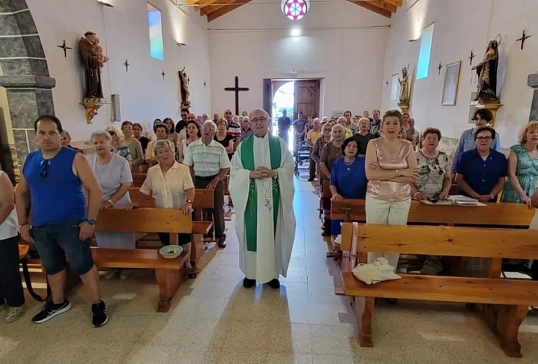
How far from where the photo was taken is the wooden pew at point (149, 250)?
8.14 ft

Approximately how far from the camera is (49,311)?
238 cm

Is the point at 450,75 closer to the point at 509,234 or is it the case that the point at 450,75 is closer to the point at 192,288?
the point at 509,234

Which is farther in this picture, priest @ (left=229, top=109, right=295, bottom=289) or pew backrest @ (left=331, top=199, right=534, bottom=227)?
pew backrest @ (left=331, top=199, right=534, bottom=227)

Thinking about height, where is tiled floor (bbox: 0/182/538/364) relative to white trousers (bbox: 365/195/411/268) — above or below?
below

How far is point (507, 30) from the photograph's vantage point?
429 cm

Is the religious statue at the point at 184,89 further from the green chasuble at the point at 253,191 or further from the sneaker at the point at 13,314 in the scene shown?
the sneaker at the point at 13,314

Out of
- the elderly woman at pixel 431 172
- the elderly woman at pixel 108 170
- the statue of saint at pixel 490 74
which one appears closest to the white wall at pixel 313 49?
the statue of saint at pixel 490 74

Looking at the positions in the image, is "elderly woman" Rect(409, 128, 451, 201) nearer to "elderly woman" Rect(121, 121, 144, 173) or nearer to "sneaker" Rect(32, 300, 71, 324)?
"sneaker" Rect(32, 300, 71, 324)

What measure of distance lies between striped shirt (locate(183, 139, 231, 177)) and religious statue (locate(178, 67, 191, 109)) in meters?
5.51

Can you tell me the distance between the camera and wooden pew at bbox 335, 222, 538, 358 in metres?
2.04

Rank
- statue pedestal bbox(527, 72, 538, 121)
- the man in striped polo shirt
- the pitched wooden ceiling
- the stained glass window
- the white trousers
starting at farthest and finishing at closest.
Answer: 1. the stained glass window
2. the pitched wooden ceiling
3. the man in striped polo shirt
4. statue pedestal bbox(527, 72, 538, 121)
5. the white trousers

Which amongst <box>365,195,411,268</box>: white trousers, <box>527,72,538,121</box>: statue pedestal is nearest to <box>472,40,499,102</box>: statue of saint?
<box>527,72,538,121</box>: statue pedestal

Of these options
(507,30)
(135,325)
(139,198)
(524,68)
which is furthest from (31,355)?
(507,30)

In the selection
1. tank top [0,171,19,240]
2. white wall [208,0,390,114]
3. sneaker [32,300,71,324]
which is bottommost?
sneaker [32,300,71,324]
